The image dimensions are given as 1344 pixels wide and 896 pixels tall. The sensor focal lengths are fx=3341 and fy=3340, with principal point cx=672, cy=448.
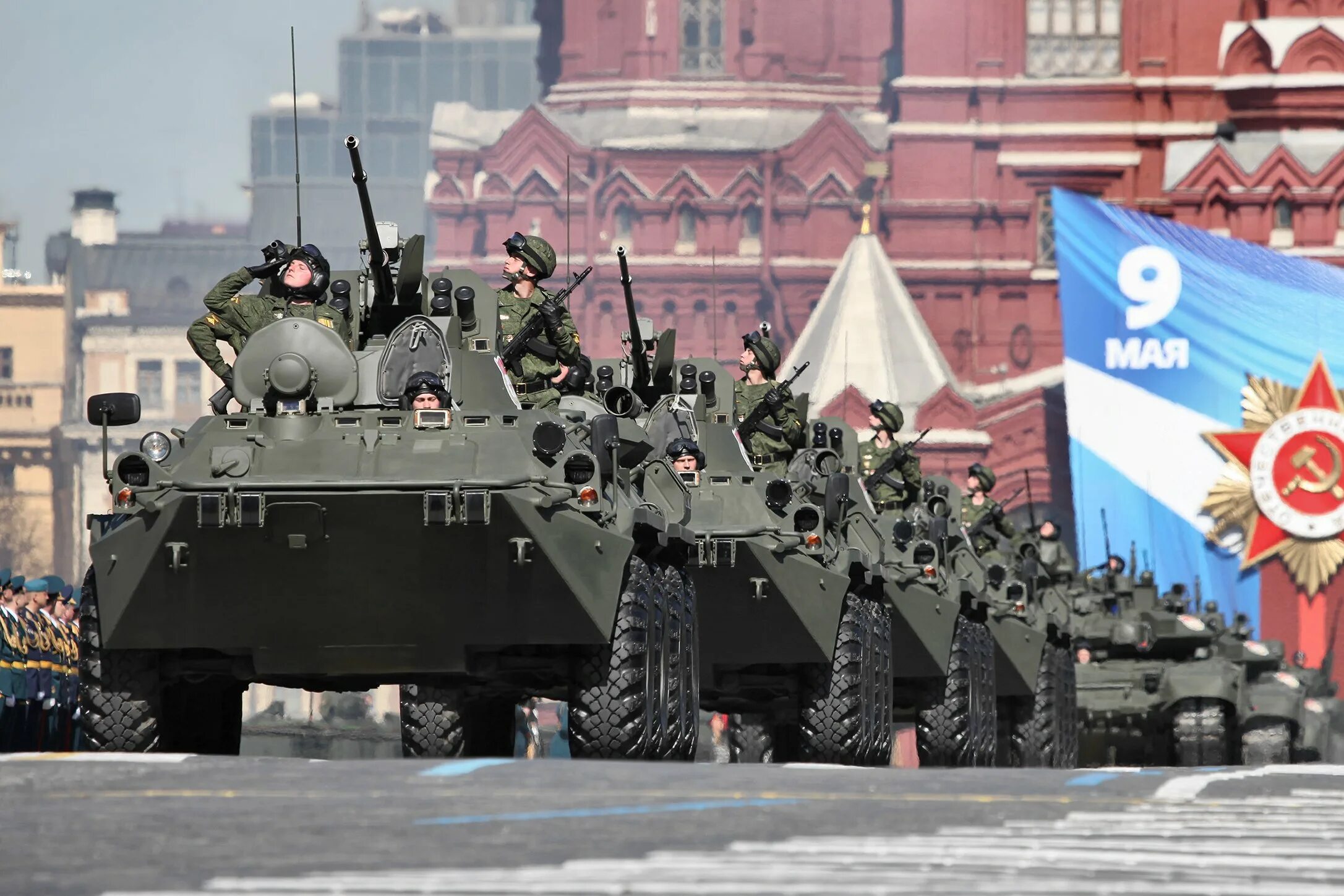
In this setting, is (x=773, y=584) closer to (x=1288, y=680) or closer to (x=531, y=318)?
(x=531, y=318)

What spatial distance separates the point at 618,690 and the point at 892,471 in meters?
13.7

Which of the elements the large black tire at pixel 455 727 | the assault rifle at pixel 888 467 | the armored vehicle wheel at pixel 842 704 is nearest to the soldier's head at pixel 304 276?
the large black tire at pixel 455 727

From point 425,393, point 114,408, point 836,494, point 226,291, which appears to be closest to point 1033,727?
point 836,494

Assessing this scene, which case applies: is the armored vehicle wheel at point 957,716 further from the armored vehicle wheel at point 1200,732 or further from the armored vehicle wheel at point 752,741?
the armored vehicle wheel at point 1200,732

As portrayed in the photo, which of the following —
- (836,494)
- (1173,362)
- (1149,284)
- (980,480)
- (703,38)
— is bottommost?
(836,494)

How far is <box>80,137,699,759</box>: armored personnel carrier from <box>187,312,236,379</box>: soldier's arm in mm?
1166

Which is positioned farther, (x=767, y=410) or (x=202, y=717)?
(x=767, y=410)

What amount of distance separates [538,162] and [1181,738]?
5739 centimetres

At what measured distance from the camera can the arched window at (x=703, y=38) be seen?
9956 cm

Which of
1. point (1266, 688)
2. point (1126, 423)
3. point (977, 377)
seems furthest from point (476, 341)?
point (977, 377)

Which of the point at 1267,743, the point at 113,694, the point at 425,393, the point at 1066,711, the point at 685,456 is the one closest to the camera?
the point at 113,694

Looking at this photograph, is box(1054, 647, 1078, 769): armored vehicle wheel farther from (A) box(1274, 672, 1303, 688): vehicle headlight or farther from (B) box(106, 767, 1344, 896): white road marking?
(B) box(106, 767, 1344, 896): white road marking

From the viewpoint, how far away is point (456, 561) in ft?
60.4

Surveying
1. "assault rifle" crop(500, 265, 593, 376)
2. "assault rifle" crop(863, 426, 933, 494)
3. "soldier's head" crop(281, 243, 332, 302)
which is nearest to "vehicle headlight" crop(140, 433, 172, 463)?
"soldier's head" crop(281, 243, 332, 302)
